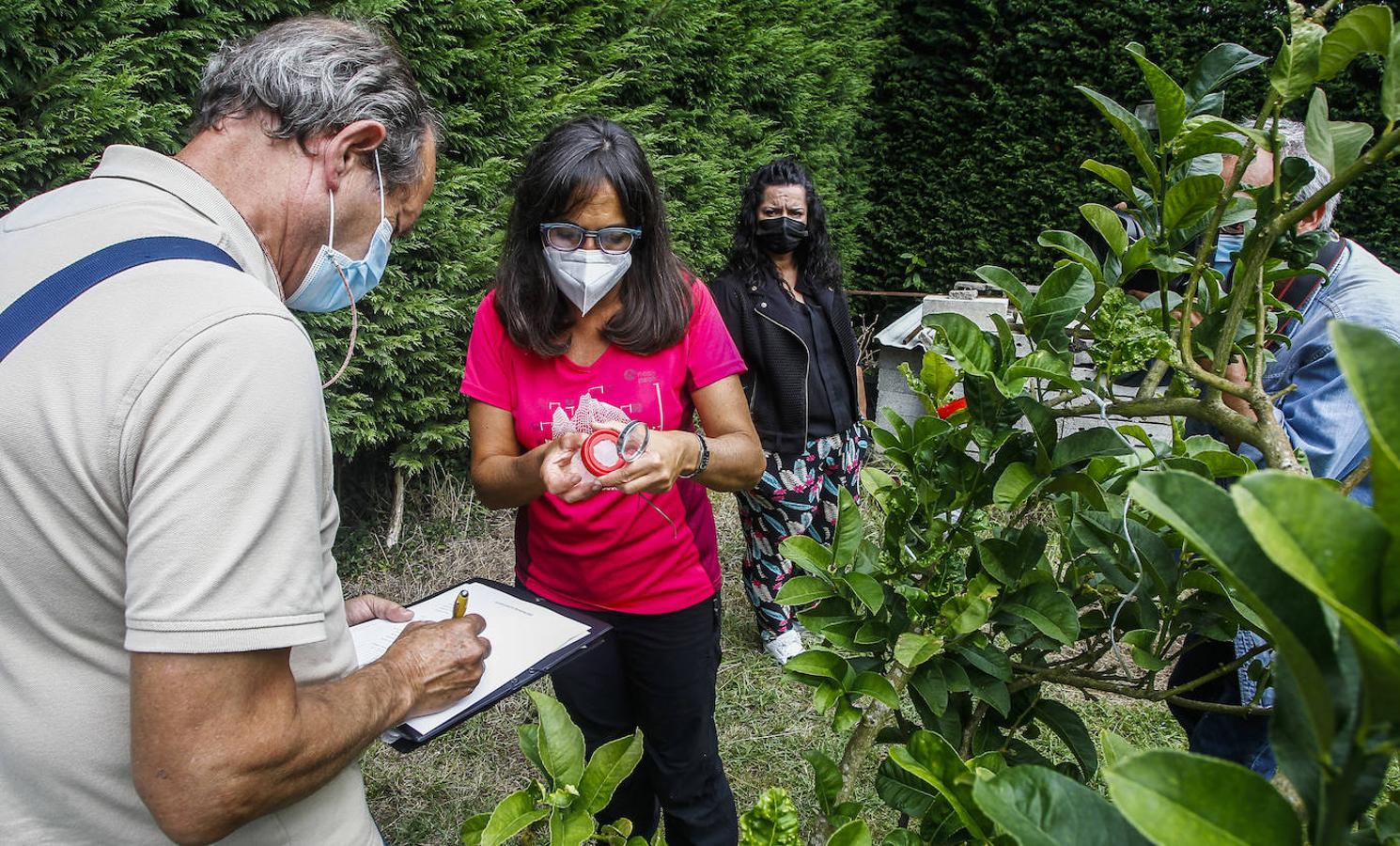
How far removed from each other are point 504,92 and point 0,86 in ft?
6.06

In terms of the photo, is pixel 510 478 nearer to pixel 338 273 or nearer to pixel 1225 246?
pixel 338 273

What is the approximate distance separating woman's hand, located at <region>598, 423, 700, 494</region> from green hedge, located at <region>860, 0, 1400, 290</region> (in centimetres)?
643

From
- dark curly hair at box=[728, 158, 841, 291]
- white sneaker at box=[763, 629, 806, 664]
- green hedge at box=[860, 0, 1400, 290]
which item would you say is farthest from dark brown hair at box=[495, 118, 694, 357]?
green hedge at box=[860, 0, 1400, 290]

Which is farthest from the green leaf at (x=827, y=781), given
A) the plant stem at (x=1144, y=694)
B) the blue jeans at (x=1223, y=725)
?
the blue jeans at (x=1223, y=725)

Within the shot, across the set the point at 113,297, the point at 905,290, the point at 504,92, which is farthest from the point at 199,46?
the point at 905,290

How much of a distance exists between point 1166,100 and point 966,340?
353 millimetres

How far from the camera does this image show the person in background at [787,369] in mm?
3539

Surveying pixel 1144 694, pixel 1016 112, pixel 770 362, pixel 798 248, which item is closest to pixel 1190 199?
pixel 1144 694

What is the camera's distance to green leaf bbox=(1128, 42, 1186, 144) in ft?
3.02

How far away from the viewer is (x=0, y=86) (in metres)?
2.33

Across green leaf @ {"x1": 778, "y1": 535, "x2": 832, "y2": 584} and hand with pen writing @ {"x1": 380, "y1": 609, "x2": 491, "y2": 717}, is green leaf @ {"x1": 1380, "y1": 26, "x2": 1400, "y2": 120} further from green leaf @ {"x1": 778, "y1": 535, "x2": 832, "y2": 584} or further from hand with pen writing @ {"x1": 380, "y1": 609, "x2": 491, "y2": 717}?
hand with pen writing @ {"x1": 380, "y1": 609, "x2": 491, "y2": 717}

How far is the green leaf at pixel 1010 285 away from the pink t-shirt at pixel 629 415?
0.85m

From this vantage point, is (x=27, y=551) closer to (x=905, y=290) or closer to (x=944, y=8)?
(x=905, y=290)

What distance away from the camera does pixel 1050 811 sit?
0.56 m
